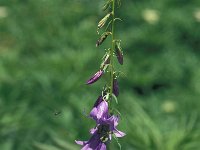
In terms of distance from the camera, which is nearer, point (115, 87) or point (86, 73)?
point (115, 87)

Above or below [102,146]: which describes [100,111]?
above

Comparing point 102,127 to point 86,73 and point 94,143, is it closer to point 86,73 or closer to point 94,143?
point 94,143

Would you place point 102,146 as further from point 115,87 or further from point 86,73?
point 86,73

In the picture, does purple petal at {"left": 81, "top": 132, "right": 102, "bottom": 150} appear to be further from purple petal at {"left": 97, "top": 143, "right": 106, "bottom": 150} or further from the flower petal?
the flower petal

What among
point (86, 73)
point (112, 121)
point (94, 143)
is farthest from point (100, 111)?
point (86, 73)

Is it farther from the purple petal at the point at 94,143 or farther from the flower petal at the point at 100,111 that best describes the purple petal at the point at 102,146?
the flower petal at the point at 100,111

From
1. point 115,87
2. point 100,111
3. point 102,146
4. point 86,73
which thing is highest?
point 86,73

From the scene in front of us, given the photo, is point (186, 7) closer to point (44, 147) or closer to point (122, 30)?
point (122, 30)

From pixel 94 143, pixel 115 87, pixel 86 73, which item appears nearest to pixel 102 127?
pixel 94 143
